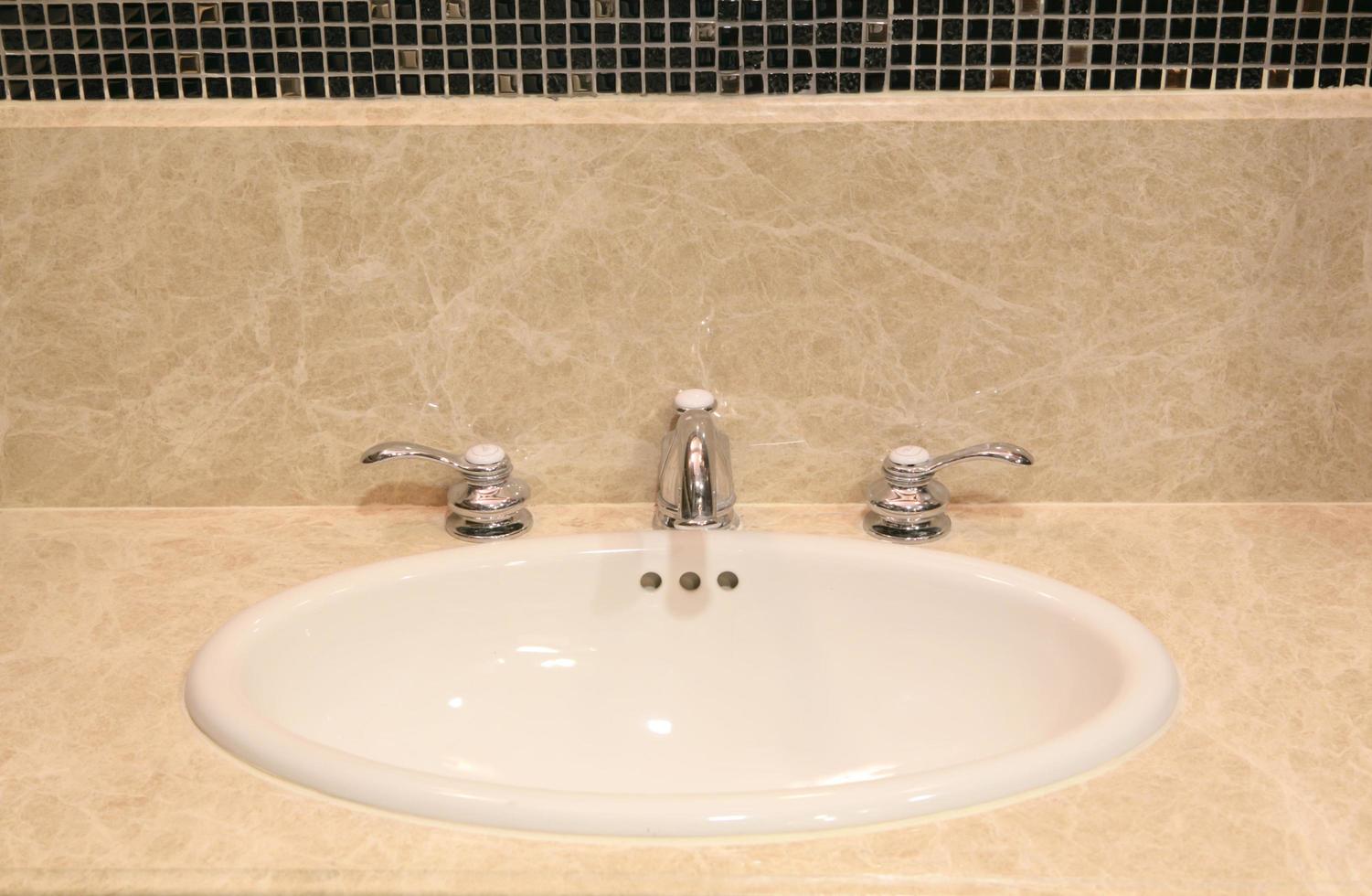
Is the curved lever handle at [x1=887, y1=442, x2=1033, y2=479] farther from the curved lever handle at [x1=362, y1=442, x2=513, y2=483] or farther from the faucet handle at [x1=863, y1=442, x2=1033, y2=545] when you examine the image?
the curved lever handle at [x1=362, y1=442, x2=513, y2=483]

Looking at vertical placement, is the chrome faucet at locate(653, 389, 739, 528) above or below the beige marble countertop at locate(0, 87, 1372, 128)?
below

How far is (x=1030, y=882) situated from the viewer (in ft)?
2.40

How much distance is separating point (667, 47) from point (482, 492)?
0.42 m

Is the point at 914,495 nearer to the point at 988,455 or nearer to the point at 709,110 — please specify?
the point at 988,455

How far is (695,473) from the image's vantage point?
108 centimetres

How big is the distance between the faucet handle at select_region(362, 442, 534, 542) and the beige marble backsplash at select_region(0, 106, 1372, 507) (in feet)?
0.16

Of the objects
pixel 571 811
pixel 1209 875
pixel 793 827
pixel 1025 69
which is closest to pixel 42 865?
pixel 571 811

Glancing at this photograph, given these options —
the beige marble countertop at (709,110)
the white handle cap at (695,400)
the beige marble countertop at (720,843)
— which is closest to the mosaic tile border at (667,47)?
the beige marble countertop at (709,110)

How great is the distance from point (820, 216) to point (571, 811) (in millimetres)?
582

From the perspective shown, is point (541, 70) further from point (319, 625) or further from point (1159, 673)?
point (1159, 673)

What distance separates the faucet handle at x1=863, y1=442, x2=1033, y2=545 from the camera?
1148mm

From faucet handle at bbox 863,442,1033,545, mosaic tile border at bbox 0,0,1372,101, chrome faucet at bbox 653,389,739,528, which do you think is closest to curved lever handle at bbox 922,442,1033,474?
faucet handle at bbox 863,442,1033,545

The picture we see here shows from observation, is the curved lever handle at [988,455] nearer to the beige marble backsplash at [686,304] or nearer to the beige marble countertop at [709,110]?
the beige marble backsplash at [686,304]

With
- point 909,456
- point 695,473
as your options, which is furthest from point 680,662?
point 909,456
